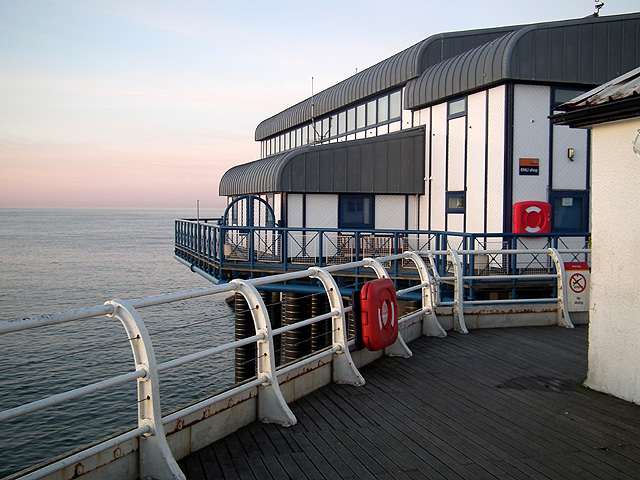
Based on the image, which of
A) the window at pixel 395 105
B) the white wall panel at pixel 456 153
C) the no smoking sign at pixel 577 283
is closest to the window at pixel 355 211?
the white wall panel at pixel 456 153

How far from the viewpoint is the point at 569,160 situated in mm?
16984

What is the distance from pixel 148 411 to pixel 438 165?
53.5 ft

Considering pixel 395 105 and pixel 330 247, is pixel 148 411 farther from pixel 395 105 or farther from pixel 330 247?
pixel 395 105

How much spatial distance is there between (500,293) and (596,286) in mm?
8590

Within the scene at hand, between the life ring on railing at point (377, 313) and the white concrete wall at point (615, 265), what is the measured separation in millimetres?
2114

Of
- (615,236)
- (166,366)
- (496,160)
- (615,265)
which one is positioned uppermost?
(496,160)

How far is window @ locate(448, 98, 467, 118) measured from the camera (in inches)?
708

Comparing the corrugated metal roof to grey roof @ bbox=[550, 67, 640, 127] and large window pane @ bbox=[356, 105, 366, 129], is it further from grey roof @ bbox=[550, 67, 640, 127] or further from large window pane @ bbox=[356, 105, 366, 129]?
large window pane @ bbox=[356, 105, 366, 129]

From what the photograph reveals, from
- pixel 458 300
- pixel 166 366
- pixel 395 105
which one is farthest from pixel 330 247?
pixel 166 366

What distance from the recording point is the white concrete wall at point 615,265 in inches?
237

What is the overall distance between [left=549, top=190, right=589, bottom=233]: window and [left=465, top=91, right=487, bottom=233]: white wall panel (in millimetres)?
1885

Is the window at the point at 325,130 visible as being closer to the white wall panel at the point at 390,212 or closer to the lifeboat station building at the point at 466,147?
the lifeboat station building at the point at 466,147

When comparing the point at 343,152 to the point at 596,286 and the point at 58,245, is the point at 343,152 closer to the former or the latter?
the point at 596,286

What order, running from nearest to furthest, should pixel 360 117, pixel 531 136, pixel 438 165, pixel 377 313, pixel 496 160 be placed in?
1. pixel 377 313
2. pixel 531 136
3. pixel 496 160
4. pixel 438 165
5. pixel 360 117
